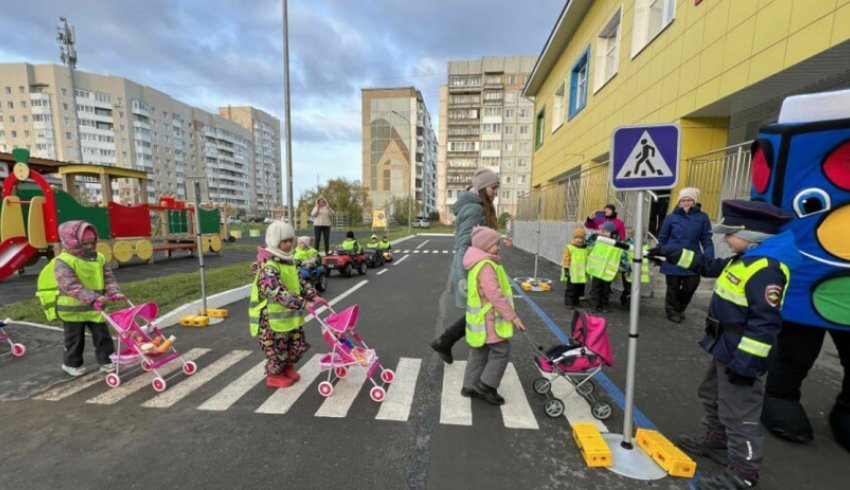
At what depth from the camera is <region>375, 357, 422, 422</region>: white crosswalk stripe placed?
3.21 metres

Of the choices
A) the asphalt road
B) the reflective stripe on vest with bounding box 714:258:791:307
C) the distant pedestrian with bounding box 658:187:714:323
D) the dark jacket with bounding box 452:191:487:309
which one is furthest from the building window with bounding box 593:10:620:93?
the reflective stripe on vest with bounding box 714:258:791:307

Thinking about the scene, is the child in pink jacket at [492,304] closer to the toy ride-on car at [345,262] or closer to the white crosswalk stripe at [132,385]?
the white crosswalk stripe at [132,385]

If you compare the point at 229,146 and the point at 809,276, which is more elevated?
the point at 229,146

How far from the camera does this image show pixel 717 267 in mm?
2764

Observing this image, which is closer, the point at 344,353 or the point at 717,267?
the point at 717,267

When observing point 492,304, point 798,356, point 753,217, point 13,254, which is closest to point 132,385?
point 492,304

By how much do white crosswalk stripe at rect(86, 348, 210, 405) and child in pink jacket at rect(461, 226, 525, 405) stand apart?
3.50 meters

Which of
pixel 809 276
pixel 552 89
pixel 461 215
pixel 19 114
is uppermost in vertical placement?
pixel 19 114

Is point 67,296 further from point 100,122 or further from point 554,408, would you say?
point 100,122

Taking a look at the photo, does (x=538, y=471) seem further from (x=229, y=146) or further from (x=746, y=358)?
(x=229, y=146)

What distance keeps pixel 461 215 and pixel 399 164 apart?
233ft

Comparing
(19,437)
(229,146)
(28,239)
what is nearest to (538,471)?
(19,437)

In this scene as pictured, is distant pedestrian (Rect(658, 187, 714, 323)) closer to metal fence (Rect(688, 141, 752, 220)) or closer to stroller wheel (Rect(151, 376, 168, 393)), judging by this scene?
metal fence (Rect(688, 141, 752, 220))

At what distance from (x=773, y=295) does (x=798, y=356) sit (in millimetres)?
1334
